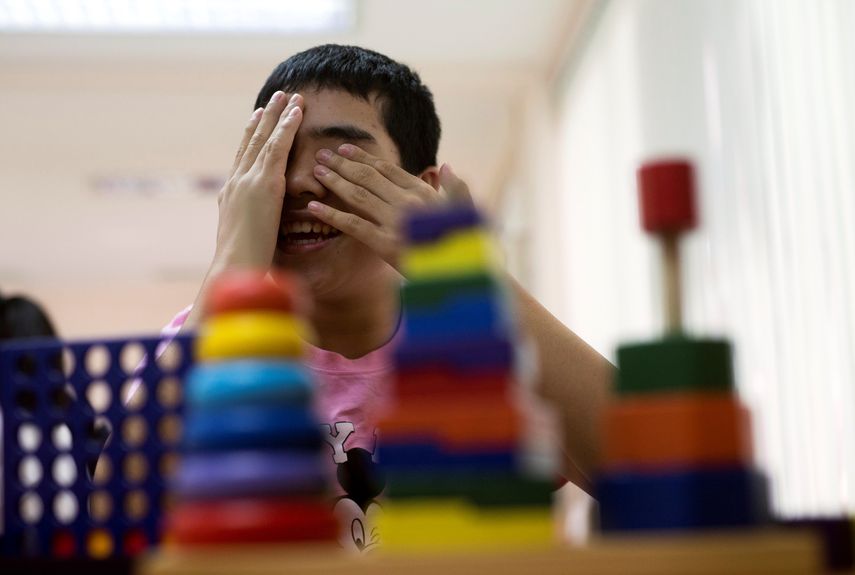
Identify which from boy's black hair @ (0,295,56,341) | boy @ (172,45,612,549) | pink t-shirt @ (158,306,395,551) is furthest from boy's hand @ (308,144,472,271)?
boy's black hair @ (0,295,56,341)

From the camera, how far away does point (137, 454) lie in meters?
0.48

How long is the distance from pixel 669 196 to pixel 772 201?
4.44 feet

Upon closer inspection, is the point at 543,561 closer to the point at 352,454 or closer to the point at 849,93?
A: the point at 352,454

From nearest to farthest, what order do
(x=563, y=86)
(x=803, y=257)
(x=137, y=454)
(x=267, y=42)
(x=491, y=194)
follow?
(x=137, y=454), (x=803, y=257), (x=267, y=42), (x=563, y=86), (x=491, y=194)

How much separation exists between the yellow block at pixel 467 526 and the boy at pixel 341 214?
51 cm

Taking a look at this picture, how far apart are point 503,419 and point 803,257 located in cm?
133

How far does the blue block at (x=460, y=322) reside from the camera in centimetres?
35

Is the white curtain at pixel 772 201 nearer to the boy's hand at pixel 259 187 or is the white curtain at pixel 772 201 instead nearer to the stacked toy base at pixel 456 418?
the boy's hand at pixel 259 187

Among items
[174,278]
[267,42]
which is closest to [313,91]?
[267,42]

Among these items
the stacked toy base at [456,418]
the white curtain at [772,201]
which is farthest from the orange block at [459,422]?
the white curtain at [772,201]

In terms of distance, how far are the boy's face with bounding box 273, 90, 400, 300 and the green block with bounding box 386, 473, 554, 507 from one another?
2.39ft

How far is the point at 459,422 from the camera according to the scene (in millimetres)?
335

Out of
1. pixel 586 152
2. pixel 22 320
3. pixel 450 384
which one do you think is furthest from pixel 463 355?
pixel 586 152

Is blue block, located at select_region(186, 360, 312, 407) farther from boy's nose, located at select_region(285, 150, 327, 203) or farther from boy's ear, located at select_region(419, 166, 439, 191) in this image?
boy's ear, located at select_region(419, 166, 439, 191)
